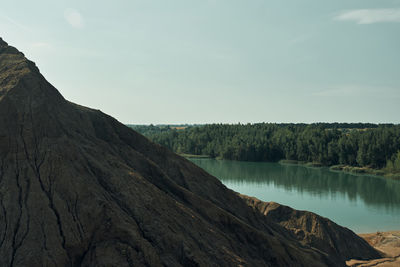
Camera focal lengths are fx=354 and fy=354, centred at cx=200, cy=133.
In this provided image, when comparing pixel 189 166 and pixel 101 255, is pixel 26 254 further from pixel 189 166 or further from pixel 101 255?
pixel 189 166

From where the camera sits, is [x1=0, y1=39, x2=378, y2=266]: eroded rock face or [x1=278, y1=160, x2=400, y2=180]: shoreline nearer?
[x1=0, y1=39, x2=378, y2=266]: eroded rock face

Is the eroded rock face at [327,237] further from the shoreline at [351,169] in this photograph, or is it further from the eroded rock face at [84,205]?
the shoreline at [351,169]

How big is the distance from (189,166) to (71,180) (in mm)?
8517

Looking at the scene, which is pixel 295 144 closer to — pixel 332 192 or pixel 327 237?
pixel 332 192

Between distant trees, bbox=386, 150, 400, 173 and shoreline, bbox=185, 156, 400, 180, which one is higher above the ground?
distant trees, bbox=386, 150, 400, 173

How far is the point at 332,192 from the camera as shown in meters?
52.9

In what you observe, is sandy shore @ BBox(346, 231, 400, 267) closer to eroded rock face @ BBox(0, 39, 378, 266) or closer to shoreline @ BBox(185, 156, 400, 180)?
eroded rock face @ BBox(0, 39, 378, 266)

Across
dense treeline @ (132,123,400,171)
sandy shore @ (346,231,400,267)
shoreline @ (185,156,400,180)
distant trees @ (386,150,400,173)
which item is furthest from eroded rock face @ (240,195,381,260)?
dense treeline @ (132,123,400,171)

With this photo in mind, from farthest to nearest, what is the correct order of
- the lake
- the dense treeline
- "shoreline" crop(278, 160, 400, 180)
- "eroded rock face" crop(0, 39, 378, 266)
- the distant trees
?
the dense treeline
the distant trees
"shoreline" crop(278, 160, 400, 180)
the lake
"eroded rock face" crop(0, 39, 378, 266)

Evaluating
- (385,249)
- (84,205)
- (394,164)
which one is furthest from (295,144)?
(84,205)

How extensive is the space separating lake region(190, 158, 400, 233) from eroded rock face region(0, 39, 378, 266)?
2450 cm

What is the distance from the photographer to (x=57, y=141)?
1250 centimetres

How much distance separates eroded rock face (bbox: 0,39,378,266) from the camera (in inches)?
401

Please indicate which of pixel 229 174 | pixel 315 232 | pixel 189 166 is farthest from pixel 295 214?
pixel 229 174
